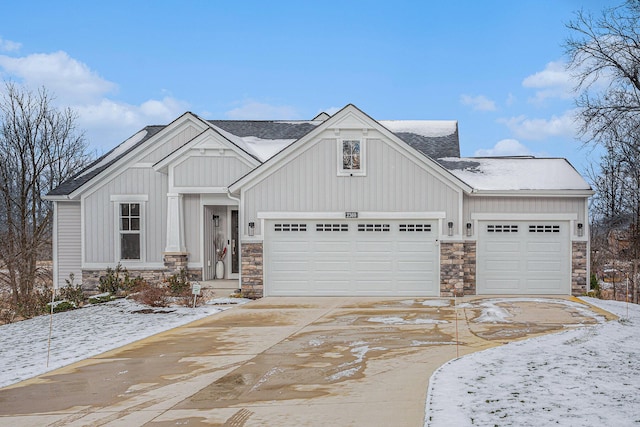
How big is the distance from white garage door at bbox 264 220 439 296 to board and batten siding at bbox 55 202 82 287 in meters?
7.04

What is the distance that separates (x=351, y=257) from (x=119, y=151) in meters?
9.81

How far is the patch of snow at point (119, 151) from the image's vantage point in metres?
22.6

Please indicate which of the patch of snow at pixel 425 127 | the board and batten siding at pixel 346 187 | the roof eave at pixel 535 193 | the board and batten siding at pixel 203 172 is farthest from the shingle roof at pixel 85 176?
the roof eave at pixel 535 193

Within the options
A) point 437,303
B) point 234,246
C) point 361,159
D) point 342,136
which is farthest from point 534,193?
point 234,246

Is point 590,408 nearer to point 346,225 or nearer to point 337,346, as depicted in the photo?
point 337,346

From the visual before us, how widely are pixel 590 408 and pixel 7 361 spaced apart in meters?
8.47

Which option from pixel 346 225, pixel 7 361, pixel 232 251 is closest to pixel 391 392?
pixel 7 361

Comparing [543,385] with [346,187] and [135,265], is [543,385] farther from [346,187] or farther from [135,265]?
[135,265]

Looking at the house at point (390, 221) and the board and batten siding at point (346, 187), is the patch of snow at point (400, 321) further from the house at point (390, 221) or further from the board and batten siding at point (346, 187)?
the board and batten siding at point (346, 187)

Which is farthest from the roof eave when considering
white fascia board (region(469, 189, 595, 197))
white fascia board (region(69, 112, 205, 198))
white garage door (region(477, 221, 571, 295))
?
white fascia board (region(69, 112, 205, 198))

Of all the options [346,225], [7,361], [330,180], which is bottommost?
[7,361]

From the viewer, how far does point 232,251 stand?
21.2m

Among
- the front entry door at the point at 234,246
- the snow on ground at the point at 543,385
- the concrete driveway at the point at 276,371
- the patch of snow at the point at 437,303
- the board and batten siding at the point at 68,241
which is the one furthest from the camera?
the board and batten siding at the point at 68,241

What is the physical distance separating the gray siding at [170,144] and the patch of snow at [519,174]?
813cm
